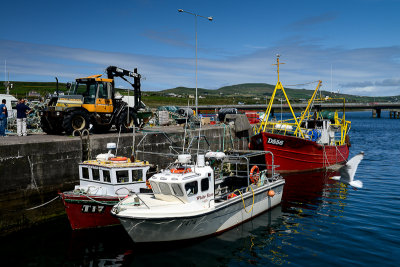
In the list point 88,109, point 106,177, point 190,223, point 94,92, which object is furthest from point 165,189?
point 94,92

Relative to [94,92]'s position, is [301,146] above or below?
below

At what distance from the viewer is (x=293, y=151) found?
2092 cm

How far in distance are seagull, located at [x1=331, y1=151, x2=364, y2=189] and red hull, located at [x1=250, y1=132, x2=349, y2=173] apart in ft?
4.87

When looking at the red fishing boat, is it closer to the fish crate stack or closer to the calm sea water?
the calm sea water

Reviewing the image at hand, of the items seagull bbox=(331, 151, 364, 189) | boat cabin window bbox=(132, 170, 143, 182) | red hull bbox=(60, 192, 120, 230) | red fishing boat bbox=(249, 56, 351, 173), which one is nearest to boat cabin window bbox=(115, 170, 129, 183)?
boat cabin window bbox=(132, 170, 143, 182)

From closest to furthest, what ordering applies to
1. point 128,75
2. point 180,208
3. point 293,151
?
point 180,208 < point 128,75 < point 293,151

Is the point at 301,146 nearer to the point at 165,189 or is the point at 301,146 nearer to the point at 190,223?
the point at 190,223

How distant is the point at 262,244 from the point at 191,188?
313cm

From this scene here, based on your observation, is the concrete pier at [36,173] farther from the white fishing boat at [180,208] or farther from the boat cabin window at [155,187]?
the boat cabin window at [155,187]

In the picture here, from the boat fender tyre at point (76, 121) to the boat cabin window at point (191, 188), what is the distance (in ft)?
24.4

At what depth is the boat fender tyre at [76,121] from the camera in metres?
14.8

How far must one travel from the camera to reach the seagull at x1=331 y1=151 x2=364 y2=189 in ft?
61.1

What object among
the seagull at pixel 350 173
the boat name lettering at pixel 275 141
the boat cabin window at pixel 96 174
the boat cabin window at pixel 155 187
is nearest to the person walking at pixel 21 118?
the boat cabin window at pixel 96 174

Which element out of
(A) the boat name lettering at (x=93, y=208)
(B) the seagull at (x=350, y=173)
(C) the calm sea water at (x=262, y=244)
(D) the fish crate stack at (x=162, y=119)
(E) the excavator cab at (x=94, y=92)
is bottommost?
(C) the calm sea water at (x=262, y=244)
